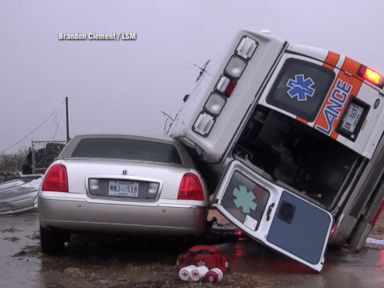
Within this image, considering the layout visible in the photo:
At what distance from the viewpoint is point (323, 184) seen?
7.82 m

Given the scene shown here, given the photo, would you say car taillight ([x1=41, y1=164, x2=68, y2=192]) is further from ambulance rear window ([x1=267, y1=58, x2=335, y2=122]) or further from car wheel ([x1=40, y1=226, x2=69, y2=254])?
ambulance rear window ([x1=267, y1=58, x2=335, y2=122])

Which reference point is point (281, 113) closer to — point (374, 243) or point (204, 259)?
point (204, 259)

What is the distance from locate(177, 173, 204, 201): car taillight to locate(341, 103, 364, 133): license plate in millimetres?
1516

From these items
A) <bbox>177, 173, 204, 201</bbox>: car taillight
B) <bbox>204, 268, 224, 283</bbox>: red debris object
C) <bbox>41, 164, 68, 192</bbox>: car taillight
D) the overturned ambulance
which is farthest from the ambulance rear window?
<bbox>41, 164, 68, 192</bbox>: car taillight

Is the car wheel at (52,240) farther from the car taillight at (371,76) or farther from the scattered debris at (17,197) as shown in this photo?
the scattered debris at (17,197)

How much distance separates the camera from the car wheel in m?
6.84

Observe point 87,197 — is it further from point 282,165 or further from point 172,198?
point 282,165

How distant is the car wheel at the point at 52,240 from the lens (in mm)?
6840

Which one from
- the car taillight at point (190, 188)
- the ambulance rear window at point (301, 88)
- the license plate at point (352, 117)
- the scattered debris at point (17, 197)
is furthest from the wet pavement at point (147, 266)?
the scattered debris at point (17, 197)

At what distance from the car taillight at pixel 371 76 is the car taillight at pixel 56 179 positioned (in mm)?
3025

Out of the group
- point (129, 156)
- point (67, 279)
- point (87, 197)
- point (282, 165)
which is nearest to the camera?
point (67, 279)

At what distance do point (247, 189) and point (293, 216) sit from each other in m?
0.51

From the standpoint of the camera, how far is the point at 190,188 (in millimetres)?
6441

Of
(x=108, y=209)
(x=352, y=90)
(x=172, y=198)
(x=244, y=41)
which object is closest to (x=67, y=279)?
(x=108, y=209)
